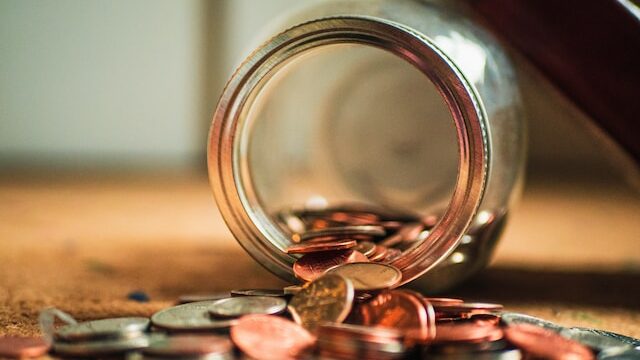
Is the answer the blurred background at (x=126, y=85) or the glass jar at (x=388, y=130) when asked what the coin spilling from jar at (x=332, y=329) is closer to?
the glass jar at (x=388, y=130)

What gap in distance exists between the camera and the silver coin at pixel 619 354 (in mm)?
682

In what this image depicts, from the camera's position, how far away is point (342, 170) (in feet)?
4.73

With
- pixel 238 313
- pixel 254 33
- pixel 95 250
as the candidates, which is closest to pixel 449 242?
pixel 238 313

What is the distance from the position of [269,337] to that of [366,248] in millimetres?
227

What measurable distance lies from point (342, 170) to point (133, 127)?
173 cm

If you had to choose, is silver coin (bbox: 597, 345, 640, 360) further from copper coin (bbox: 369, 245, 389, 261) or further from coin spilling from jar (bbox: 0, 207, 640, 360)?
copper coin (bbox: 369, 245, 389, 261)

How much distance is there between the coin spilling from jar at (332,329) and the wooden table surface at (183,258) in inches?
6.1

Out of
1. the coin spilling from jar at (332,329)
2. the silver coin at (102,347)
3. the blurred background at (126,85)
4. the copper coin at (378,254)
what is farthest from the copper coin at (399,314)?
the blurred background at (126,85)

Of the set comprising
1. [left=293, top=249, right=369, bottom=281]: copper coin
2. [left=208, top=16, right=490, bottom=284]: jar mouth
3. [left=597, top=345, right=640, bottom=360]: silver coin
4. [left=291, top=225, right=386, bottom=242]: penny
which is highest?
[left=208, top=16, right=490, bottom=284]: jar mouth

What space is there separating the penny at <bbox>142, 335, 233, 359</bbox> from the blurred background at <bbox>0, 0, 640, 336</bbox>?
0.23 m

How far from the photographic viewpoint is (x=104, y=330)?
68 centimetres

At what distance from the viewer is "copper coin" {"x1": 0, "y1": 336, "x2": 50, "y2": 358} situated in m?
0.67

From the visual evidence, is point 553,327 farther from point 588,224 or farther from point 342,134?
point 588,224

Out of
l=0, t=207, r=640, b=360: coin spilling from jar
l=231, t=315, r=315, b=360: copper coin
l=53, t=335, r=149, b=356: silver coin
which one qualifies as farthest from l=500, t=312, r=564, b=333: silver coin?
l=53, t=335, r=149, b=356: silver coin
